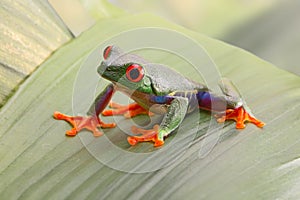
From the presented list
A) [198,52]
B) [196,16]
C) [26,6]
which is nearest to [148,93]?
[198,52]

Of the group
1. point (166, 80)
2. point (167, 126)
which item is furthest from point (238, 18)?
point (167, 126)

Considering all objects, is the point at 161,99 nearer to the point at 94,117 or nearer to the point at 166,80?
the point at 166,80

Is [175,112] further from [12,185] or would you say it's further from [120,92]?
[12,185]

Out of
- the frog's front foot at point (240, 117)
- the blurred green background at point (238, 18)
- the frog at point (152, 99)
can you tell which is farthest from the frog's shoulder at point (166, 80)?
the blurred green background at point (238, 18)

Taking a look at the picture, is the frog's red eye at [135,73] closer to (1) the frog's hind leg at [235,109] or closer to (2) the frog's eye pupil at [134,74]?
(2) the frog's eye pupil at [134,74]

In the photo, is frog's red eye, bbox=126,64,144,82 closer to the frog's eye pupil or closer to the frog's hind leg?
the frog's eye pupil

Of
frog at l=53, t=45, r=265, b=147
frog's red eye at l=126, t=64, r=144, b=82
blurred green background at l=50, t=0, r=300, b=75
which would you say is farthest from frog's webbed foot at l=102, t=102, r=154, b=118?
blurred green background at l=50, t=0, r=300, b=75
